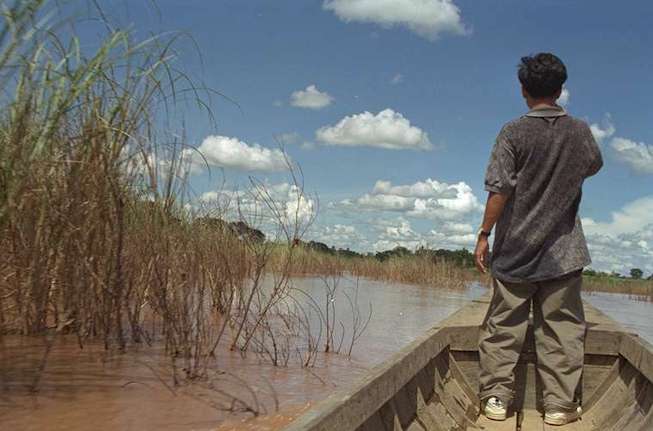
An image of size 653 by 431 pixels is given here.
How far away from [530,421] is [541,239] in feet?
2.95

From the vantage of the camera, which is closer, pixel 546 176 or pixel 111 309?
pixel 546 176

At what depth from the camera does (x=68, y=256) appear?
397cm

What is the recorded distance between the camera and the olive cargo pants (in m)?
3.22

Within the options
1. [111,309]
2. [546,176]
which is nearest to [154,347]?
[111,309]

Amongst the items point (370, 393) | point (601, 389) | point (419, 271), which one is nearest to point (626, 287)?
point (419, 271)

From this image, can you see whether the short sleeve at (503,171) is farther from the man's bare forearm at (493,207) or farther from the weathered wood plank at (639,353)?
the weathered wood plank at (639,353)

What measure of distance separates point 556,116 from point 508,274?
29.9 inches

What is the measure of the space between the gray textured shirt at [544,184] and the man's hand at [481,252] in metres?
0.13

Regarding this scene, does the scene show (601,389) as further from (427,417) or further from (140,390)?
(140,390)

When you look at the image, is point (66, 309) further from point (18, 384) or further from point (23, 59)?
point (23, 59)

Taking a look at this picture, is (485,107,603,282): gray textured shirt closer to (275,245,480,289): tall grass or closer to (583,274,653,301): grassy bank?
(275,245,480,289): tall grass

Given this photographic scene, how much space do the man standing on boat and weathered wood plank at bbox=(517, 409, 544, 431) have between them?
7cm

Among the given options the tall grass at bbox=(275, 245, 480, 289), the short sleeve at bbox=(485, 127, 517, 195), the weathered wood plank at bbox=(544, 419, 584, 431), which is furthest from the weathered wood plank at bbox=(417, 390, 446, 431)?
the tall grass at bbox=(275, 245, 480, 289)

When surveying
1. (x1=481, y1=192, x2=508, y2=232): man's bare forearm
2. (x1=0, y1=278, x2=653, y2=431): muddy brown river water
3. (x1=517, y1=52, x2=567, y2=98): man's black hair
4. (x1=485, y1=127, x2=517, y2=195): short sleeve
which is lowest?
(x1=0, y1=278, x2=653, y2=431): muddy brown river water
